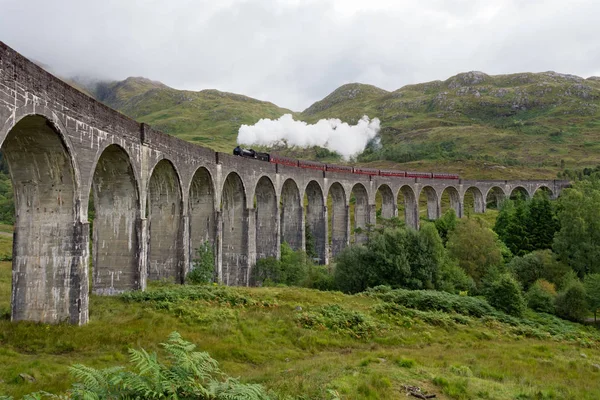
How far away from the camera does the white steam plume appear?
3497 inches

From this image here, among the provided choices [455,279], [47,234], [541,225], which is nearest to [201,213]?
[47,234]

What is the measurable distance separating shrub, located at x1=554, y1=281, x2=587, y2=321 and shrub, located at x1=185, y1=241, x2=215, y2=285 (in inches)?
821

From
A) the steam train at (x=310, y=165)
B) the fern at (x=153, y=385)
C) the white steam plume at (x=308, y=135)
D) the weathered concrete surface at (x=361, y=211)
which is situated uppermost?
the white steam plume at (x=308, y=135)

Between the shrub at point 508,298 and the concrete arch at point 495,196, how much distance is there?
48.9 metres

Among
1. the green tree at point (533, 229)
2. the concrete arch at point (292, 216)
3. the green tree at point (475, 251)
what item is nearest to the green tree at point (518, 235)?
the green tree at point (533, 229)

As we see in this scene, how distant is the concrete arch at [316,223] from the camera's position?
134ft

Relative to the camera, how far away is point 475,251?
32125 mm

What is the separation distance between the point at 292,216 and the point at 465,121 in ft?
427

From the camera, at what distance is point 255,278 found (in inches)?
1218

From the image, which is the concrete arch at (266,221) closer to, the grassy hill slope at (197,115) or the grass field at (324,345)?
the grass field at (324,345)

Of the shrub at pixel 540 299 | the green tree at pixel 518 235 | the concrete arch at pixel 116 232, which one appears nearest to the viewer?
the concrete arch at pixel 116 232

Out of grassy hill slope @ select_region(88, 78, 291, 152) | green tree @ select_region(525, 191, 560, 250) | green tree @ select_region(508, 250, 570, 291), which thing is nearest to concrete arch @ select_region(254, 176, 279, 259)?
green tree @ select_region(508, 250, 570, 291)

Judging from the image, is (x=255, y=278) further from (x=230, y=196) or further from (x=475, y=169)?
(x=475, y=169)

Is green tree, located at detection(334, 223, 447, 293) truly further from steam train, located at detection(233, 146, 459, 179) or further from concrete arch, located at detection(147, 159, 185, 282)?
steam train, located at detection(233, 146, 459, 179)
